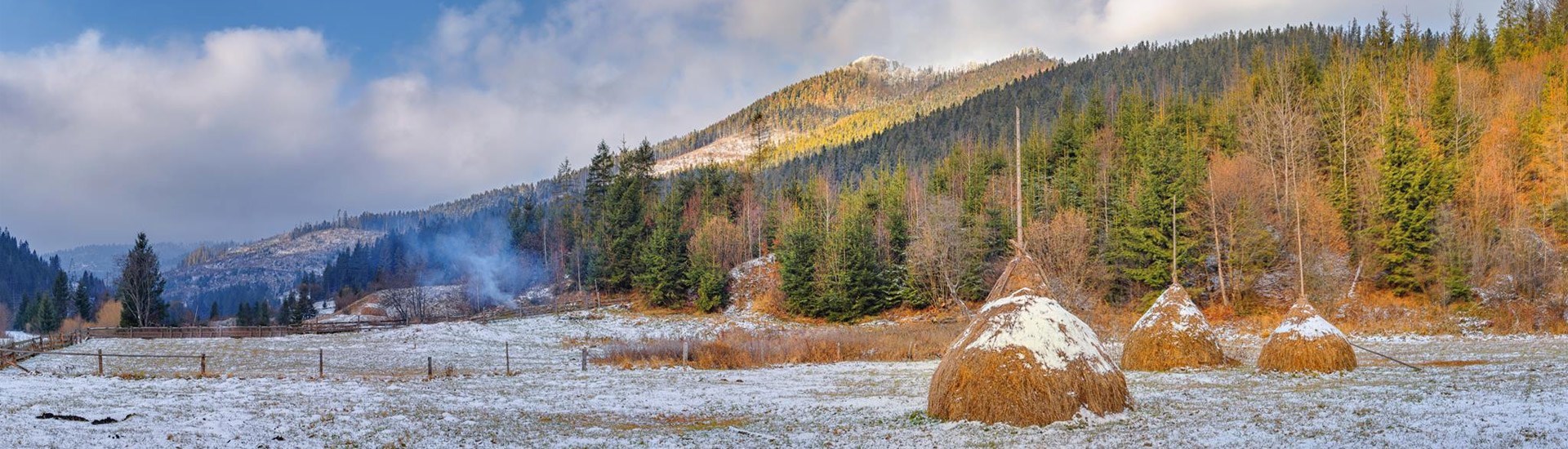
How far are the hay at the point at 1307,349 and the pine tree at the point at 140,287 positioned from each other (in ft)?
287

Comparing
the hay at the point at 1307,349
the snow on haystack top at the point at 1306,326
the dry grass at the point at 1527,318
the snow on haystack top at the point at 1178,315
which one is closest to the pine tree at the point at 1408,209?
the dry grass at the point at 1527,318

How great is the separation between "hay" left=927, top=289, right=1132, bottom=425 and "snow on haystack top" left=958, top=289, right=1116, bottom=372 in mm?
15

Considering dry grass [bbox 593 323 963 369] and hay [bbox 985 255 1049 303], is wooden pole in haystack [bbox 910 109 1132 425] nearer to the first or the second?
hay [bbox 985 255 1049 303]

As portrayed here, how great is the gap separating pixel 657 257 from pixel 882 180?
89.8ft

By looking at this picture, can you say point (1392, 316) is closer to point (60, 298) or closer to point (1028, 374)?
point (1028, 374)

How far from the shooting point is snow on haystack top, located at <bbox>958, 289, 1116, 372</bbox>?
14.6 meters

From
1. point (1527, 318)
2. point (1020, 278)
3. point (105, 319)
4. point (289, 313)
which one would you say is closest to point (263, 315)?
point (289, 313)

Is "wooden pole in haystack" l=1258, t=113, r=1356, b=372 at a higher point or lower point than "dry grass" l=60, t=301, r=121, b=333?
lower

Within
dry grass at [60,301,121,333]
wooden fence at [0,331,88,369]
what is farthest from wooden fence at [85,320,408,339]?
dry grass at [60,301,121,333]

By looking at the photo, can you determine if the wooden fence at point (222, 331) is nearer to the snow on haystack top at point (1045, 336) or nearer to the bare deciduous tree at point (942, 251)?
the bare deciduous tree at point (942, 251)

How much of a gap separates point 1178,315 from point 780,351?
51.4 ft

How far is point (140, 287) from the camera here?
75.8m

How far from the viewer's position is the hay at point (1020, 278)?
16.9m

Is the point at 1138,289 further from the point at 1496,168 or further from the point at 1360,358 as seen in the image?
the point at 1360,358
